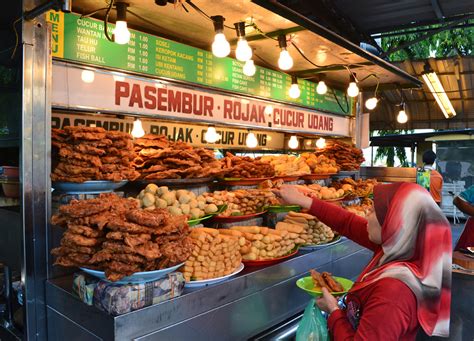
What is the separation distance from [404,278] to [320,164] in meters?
3.63

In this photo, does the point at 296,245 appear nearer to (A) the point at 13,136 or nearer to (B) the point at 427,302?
(B) the point at 427,302

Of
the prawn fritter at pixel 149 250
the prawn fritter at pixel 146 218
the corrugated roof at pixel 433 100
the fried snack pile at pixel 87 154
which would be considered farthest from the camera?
the corrugated roof at pixel 433 100

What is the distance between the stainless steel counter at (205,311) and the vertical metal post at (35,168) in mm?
100

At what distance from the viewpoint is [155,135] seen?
12.2 ft

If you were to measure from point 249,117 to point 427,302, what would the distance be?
344 centimetres

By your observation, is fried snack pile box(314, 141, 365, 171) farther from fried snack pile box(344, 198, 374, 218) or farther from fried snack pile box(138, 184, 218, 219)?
fried snack pile box(138, 184, 218, 219)

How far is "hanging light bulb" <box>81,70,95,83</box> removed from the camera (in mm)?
3213

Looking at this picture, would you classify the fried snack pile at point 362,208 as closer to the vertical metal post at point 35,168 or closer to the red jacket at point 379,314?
the red jacket at point 379,314

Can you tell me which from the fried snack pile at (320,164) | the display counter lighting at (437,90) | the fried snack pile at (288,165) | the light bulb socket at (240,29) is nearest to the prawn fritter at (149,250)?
the light bulb socket at (240,29)

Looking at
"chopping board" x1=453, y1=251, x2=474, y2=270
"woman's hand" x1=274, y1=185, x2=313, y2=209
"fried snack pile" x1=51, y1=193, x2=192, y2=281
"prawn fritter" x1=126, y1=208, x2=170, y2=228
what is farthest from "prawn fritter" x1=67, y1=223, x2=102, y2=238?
"chopping board" x1=453, y1=251, x2=474, y2=270

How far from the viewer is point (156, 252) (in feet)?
6.70

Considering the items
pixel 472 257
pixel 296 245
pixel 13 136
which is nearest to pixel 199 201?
pixel 296 245

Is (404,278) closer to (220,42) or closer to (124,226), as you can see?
(124,226)

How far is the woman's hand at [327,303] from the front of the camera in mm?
2168
